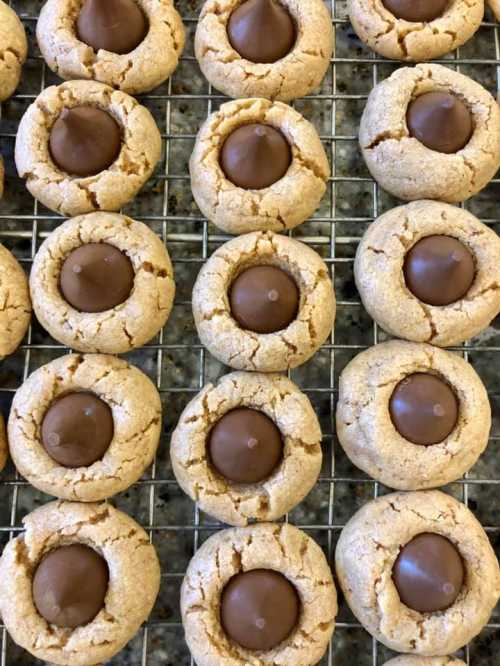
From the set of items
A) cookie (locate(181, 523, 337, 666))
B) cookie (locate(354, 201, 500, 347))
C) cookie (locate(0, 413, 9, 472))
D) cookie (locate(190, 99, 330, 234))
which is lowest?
cookie (locate(181, 523, 337, 666))

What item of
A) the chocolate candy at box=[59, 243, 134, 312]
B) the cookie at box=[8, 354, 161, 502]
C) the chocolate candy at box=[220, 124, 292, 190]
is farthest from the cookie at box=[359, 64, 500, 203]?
the cookie at box=[8, 354, 161, 502]

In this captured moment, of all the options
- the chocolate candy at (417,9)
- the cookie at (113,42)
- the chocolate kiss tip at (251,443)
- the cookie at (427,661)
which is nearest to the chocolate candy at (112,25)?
the cookie at (113,42)

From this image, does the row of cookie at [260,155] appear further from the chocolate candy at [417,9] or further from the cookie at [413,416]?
the cookie at [413,416]

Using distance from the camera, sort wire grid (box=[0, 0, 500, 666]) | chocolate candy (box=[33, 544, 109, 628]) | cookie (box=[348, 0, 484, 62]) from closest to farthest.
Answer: chocolate candy (box=[33, 544, 109, 628]) < wire grid (box=[0, 0, 500, 666]) < cookie (box=[348, 0, 484, 62])

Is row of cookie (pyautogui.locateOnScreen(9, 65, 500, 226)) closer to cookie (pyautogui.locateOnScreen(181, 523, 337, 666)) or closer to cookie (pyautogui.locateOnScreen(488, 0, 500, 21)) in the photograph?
cookie (pyautogui.locateOnScreen(488, 0, 500, 21))

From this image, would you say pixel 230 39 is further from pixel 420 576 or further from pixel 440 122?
pixel 420 576

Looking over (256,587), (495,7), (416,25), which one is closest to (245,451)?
(256,587)

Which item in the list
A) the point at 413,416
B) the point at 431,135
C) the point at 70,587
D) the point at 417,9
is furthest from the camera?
the point at 417,9
